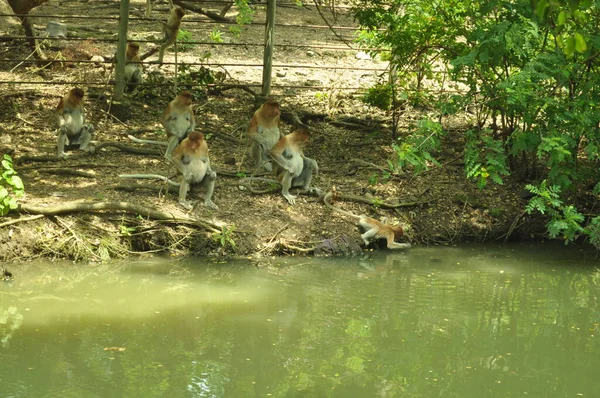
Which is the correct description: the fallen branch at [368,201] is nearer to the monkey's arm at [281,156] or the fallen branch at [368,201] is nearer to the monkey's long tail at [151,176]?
the monkey's arm at [281,156]

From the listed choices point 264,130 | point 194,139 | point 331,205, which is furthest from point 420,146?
point 194,139

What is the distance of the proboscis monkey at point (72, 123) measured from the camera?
1194 centimetres

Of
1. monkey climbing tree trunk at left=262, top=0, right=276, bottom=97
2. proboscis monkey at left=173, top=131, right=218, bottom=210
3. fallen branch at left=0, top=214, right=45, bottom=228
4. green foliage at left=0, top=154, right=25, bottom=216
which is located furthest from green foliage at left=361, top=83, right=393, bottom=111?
green foliage at left=0, top=154, right=25, bottom=216

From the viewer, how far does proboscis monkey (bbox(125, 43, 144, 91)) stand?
13961 mm

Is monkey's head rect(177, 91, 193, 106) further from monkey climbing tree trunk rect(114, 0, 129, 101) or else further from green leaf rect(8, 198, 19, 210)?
green leaf rect(8, 198, 19, 210)

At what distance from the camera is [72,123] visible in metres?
12.1

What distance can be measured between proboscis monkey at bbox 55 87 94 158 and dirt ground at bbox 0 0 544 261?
249 mm

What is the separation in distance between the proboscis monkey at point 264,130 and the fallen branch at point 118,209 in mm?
1875

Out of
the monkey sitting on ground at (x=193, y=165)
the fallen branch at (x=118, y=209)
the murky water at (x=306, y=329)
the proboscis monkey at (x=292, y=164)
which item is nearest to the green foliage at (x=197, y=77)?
the proboscis monkey at (x=292, y=164)

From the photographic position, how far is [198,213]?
35.4ft

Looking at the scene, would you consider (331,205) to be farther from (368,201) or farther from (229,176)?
(229,176)

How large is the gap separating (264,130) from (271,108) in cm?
32

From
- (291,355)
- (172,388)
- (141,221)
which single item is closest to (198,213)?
(141,221)

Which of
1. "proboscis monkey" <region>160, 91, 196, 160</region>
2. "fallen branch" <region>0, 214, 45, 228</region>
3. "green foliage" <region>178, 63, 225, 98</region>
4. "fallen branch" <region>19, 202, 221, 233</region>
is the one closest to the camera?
"fallen branch" <region>0, 214, 45, 228</region>
